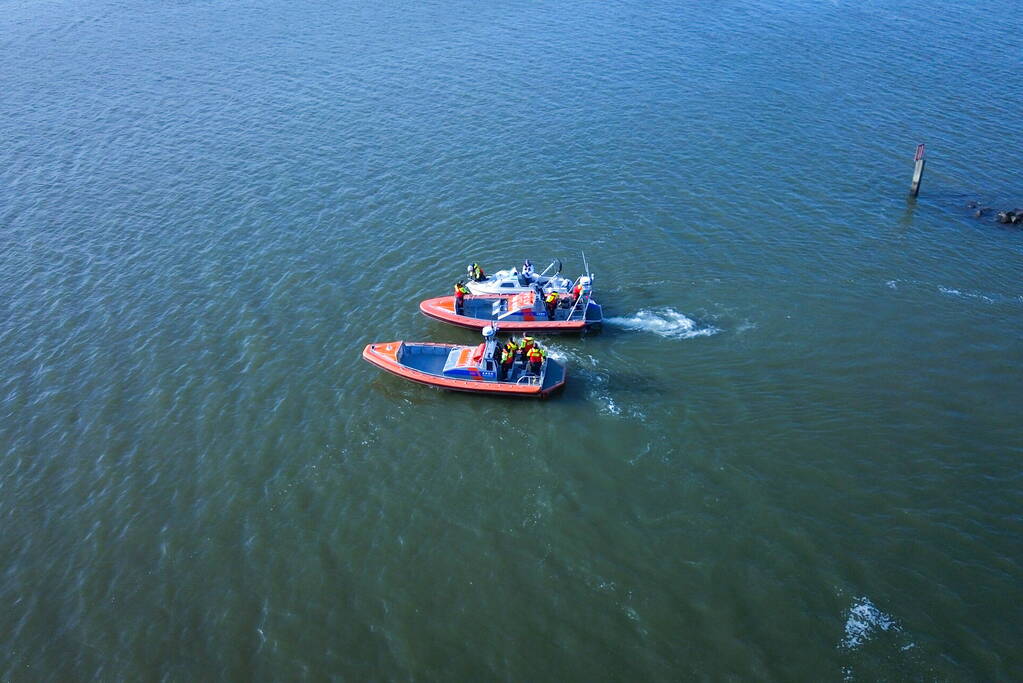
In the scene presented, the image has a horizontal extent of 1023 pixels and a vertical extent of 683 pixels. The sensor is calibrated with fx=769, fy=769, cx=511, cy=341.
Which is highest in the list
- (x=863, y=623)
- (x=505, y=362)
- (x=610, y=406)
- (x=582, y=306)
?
(x=582, y=306)

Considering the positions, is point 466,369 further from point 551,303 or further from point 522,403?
point 551,303

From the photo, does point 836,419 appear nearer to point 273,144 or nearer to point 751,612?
point 751,612

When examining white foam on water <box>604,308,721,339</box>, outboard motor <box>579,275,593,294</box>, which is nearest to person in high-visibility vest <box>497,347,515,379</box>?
outboard motor <box>579,275,593,294</box>

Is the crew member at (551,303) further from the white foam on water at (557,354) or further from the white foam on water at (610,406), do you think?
the white foam on water at (610,406)

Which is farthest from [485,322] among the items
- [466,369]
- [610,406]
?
[610,406]

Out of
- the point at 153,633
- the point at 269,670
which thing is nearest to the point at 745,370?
the point at 269,670

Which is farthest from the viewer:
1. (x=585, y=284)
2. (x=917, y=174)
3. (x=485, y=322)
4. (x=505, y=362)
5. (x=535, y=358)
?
(x=917, y=174)
